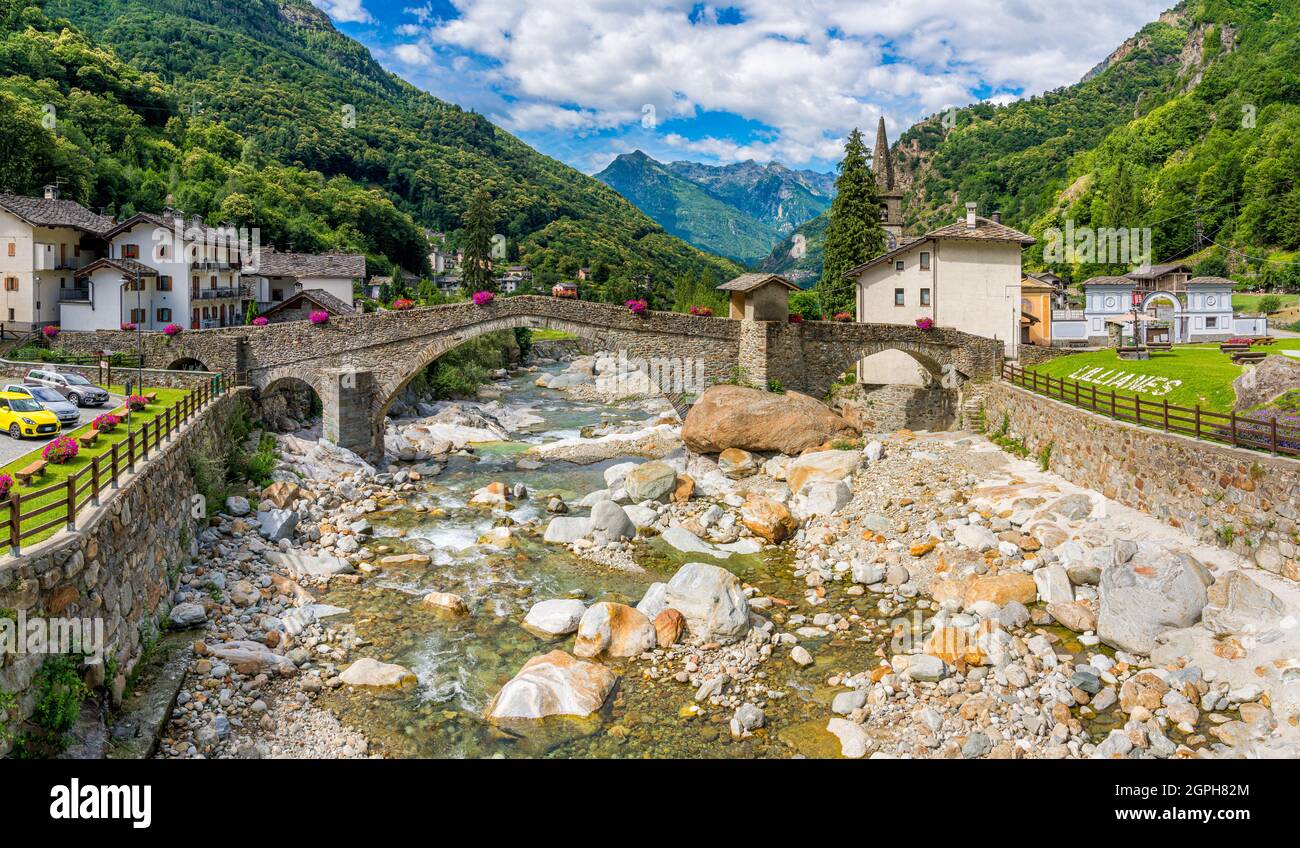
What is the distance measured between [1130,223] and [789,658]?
82.5 metres

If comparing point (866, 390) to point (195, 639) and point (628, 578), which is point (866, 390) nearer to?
point (628, 578)

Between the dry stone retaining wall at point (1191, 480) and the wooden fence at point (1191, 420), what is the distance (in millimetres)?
304

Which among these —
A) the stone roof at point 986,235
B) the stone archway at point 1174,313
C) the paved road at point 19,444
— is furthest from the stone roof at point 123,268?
the stone archway at point 1174,313

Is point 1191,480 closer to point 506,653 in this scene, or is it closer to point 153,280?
point 506,653

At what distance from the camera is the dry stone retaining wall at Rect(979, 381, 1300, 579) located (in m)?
14.6

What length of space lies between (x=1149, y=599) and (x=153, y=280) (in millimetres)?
44347

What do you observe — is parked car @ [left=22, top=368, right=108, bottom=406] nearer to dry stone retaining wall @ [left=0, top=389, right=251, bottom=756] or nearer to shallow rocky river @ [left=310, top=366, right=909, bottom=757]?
dry stone retaining wall @ [left=0, top=389, right=251, bottom=756]

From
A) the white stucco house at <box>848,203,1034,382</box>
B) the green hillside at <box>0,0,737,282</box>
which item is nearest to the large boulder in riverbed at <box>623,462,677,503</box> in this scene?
the white stucco house at <box>848,203,1034,382</box>

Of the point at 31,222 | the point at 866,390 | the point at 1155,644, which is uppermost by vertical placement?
the point at 31,222

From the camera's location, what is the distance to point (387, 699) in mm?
14023

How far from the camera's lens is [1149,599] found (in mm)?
14688

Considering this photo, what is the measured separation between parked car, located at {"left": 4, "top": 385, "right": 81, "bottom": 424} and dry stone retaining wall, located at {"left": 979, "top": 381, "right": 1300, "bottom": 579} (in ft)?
87.6

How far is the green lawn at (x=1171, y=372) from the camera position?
858 inches

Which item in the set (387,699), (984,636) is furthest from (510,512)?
(984,636)
